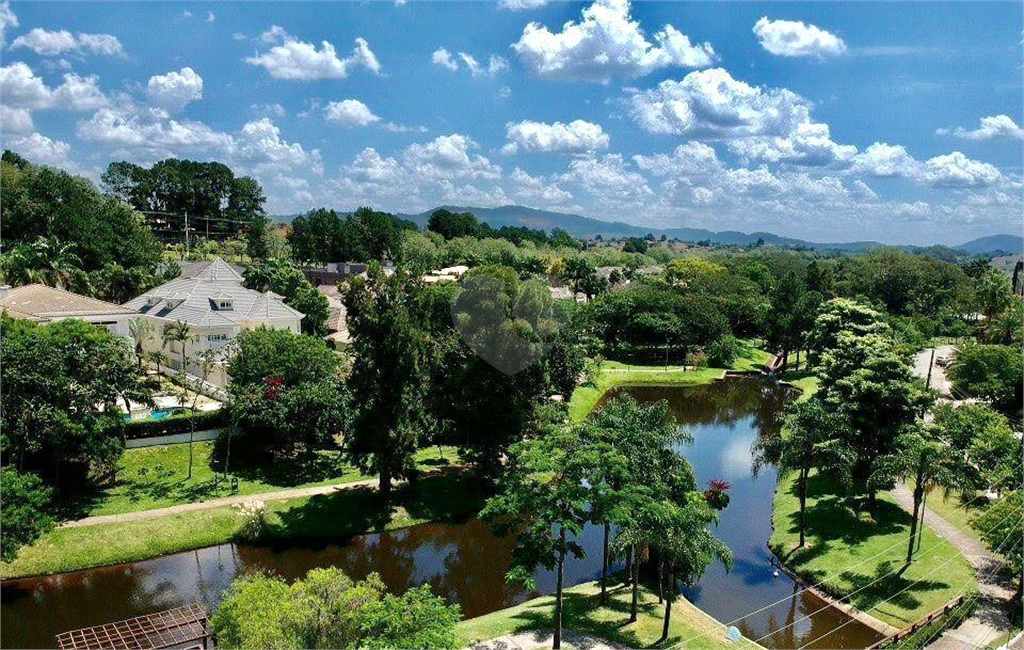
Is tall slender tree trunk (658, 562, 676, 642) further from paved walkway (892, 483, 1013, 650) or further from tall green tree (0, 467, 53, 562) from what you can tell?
tall green tree (0, 467, 53, 562)

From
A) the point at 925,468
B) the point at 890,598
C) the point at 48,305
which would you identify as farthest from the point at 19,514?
the point at 925,468

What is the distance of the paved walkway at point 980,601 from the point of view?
66.0ft

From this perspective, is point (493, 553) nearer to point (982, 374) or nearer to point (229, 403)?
point (229, 403)

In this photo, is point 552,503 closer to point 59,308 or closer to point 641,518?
point 641,518

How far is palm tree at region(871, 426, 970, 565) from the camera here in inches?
933

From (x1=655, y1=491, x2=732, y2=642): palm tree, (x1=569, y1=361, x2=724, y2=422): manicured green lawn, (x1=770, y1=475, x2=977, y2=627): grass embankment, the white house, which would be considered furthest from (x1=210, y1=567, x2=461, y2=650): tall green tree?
(x1=569, y1=361, x2=724, y2=422): manicured green lawn

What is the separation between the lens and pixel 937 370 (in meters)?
51.9

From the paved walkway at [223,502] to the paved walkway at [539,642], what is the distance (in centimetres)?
1389

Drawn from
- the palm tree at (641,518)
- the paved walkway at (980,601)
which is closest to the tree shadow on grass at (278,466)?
the palm tree at (641,518)

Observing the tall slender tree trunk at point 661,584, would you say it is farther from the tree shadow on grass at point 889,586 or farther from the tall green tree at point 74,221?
the tall green tree at point 74,221

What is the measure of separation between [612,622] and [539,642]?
2.68 m

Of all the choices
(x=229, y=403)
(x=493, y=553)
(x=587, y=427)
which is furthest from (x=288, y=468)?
(x=587, y=427)

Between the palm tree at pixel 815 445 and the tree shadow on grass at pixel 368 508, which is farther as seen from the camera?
the tree shadow on grass at pixel 368 508

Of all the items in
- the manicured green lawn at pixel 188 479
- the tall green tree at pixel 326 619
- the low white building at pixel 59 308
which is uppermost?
the low white building at pixel 59 308
